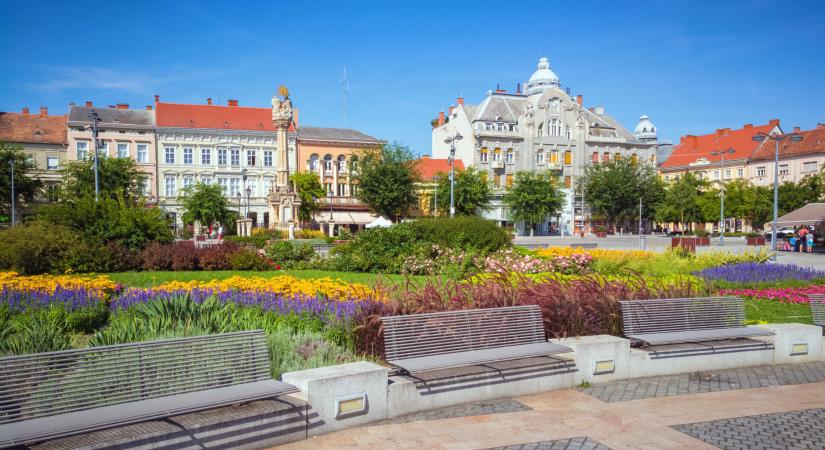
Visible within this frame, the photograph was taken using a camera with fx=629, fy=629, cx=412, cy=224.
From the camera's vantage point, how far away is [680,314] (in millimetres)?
8031

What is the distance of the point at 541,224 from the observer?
227 ft

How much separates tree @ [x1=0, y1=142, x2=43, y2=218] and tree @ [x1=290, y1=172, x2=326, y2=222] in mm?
23028

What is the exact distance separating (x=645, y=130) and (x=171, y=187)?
63.7 m

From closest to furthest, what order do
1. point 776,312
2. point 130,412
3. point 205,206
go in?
point 130,412 → point 776,312 → point 205,206

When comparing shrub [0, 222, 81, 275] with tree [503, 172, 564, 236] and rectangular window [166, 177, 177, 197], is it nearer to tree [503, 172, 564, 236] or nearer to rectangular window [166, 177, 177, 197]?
rectangular window [166, 177, 177, 197]

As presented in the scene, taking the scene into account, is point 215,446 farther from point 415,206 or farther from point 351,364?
point 415,206

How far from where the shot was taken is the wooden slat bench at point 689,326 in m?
7.59

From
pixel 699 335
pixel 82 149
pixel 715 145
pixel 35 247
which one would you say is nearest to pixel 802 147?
pixel 715 145

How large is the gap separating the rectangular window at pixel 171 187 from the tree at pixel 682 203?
52290 mm

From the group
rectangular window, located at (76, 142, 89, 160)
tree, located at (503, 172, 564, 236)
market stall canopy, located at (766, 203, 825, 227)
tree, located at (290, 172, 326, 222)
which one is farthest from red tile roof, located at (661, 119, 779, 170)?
rectangular window, located at (76, 142, 89, 160)

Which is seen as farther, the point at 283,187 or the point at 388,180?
the point at 388,180

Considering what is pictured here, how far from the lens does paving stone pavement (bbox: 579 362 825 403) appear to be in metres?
6.80

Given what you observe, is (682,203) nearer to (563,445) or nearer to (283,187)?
(283,187)

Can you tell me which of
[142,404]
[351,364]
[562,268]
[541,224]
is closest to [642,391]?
[351,364]
